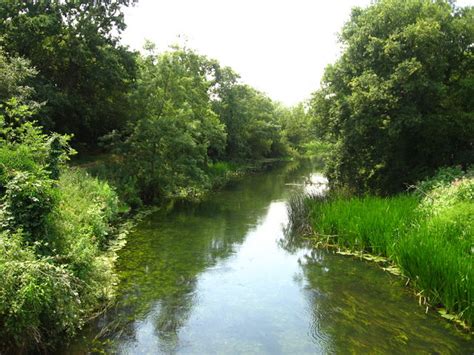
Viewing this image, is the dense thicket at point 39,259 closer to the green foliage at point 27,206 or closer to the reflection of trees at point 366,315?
the green foliage at point 27,206

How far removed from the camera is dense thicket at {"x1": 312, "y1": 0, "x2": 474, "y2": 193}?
1562 centimetres

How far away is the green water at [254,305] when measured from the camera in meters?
6.36

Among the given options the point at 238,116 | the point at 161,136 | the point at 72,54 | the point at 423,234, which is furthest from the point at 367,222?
the point at 238,116

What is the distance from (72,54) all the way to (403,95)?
16945 mm

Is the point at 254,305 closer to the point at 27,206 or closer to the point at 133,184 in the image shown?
the point at 27,206

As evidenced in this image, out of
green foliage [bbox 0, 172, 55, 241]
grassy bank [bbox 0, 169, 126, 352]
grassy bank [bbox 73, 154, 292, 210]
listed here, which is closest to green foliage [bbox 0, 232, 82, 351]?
grassy bank [bbox 0, 169, 126, 352]

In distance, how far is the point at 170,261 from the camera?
412 inches

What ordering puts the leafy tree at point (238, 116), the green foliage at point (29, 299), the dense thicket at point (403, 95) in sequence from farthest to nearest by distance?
the leafy tree at point (238, 116)
the dense thicket at point (403, 95)
the green foliage at point (29, 299)

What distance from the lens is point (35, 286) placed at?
4.89m

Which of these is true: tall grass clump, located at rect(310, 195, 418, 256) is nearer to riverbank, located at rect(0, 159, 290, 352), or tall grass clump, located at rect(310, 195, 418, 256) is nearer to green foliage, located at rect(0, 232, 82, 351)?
riverbank, located at rect(0, 159, 290, 352)

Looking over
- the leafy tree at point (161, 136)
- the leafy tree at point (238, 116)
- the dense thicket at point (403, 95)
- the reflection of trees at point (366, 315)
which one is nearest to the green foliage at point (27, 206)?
the reflection of trees at point (366, 315)

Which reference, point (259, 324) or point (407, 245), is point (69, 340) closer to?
point (259, 324)

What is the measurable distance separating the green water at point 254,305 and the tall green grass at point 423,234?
56cm

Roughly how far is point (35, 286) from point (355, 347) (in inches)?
192
